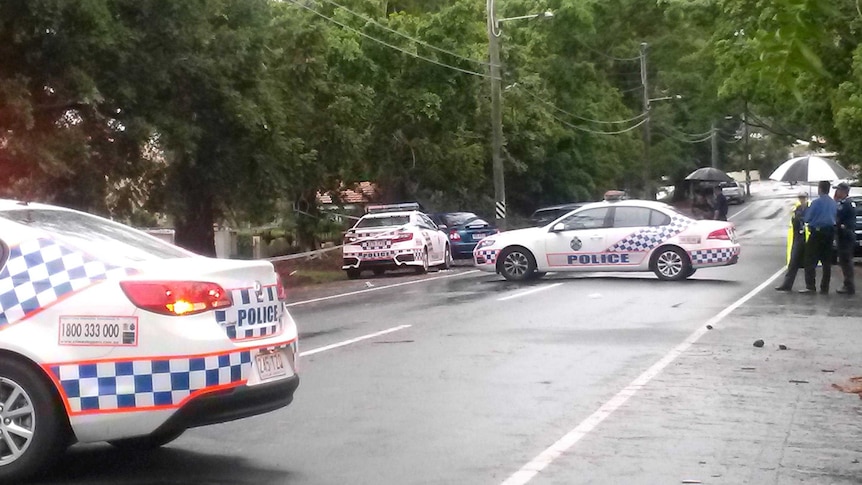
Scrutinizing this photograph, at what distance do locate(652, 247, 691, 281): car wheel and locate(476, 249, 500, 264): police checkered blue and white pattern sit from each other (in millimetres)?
3034

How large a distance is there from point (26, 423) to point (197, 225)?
2169cm

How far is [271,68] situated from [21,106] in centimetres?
853

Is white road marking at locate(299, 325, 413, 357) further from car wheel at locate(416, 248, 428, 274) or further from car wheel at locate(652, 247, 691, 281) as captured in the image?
car wheel at locate(416, 248, 428, 274)

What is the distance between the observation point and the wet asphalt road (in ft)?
24.5

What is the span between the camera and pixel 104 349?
6.72 m

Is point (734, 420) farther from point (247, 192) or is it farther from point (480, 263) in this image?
point (247, 192)

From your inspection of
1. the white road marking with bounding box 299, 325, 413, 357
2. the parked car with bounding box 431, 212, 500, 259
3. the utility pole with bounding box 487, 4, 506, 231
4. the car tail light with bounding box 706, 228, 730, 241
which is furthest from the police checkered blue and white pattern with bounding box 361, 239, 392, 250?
the white road marking with bounding box 299, 325, 413, 357

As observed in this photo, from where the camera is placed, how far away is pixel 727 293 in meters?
19.9

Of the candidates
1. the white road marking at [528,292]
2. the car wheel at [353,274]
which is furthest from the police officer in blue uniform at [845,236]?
the car wheel at [353,274]

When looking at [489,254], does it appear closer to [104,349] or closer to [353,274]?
[353,274]

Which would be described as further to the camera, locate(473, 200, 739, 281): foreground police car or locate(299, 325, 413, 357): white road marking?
locate(473, 200, 739, 281): foreground police car

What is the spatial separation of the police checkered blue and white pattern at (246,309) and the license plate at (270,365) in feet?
0.40

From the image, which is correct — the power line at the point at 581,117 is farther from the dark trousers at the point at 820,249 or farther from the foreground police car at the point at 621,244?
the dark trousers at the point at 820,249

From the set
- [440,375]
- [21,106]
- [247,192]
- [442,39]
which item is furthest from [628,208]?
[442,39]
